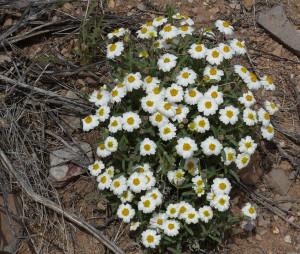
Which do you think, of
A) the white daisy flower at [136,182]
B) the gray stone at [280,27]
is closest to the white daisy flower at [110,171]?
the white daisy flower at [136,182]

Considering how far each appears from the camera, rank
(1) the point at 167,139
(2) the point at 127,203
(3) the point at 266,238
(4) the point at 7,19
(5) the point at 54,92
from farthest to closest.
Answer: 1. (4) the point at 7,19
2. (5) the point at 54,92
3. (3) the point at 266,238
4. (2) the point at 127,203
5. (1) the point at 167,139

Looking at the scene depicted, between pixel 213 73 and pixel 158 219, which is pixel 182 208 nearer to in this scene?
pixel 158 219

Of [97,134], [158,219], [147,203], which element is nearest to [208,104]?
[147,203]

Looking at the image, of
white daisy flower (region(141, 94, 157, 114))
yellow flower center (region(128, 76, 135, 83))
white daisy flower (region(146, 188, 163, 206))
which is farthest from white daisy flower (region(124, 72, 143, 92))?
white daisy flower (region(146, 188, 163, 206))

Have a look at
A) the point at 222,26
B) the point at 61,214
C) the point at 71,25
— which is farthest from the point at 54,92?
the point at 222,26

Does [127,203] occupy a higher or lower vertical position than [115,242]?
higher

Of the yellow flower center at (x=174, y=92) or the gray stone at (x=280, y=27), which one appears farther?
the gray stone at (x=280, y=27)

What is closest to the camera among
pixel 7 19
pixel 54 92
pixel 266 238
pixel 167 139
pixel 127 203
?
pixel 167 139

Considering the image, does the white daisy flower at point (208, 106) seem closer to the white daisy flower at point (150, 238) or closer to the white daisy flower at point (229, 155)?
the white daisy flower at point (229, 155)

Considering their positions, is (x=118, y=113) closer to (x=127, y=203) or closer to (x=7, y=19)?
(x=127, y=203)

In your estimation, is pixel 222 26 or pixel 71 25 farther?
pixel 71 25
